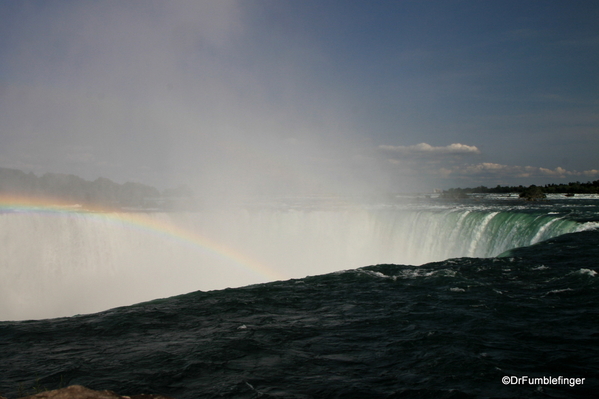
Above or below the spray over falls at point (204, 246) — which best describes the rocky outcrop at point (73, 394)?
above

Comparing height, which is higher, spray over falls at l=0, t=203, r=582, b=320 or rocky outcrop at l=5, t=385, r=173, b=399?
rocky outcrop at l=5, t=385, r=173, b=399

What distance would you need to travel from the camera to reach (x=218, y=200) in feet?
126

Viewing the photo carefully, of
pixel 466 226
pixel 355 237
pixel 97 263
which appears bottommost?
pixel 97 263

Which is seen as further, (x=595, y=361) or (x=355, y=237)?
(x=355, y=237)

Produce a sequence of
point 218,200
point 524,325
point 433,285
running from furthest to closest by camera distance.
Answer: point 218,200
point 433,285
point 524,325

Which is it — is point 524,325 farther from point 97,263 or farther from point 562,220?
point 97,263

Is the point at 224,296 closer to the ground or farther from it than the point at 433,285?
closer to the ground

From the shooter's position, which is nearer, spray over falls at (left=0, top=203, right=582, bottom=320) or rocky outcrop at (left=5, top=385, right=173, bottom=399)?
rocky outcrop at (left=5, top=385, right=173, bottom=399)

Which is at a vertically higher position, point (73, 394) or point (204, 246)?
point (73, 394)

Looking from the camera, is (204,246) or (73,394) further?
(204,246)

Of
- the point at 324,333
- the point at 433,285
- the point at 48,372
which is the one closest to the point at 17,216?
the point at 48,372

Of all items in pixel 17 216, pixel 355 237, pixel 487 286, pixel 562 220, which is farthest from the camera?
pixel 355 237

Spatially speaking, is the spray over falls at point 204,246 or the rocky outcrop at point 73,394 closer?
the rocky outcrop at point 73,394

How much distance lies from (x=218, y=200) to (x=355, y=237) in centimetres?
1687
